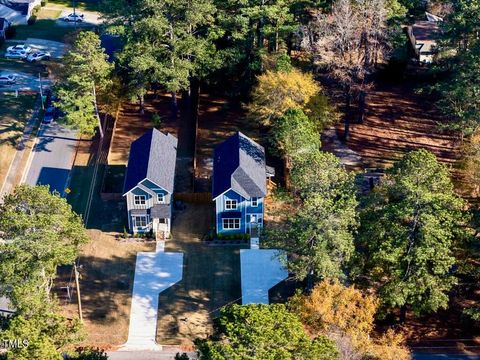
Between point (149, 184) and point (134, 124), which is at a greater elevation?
point (149, 184)

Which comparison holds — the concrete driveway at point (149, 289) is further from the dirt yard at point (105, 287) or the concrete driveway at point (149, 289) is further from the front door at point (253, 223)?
the front door at point (253, 223)

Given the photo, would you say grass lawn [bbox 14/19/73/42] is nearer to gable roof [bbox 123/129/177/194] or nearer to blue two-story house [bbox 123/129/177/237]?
gable roof [bbox 123/129/177/194]

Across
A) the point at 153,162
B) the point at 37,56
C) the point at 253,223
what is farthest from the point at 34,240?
the point at 37,56

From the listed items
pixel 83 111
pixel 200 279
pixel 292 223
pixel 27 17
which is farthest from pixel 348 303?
pixel 27 17

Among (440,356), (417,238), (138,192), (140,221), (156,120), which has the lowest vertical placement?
(440,356)

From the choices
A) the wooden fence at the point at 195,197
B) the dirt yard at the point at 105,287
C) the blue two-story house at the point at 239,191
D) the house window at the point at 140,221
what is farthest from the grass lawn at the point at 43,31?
the blue two-story house at the point at 239,191

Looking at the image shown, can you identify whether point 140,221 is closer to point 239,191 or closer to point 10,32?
→ point 239,191

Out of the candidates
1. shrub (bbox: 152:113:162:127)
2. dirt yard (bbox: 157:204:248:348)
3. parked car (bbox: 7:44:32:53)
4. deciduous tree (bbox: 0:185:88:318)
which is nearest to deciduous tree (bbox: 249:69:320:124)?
dirt yard (bbox: 157:204:248:348)
